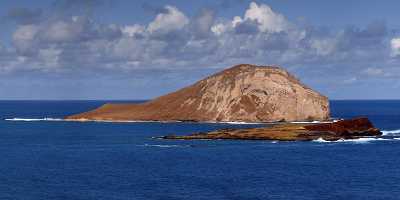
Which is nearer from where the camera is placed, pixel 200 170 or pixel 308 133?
pixel 200 170

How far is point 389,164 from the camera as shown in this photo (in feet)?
422

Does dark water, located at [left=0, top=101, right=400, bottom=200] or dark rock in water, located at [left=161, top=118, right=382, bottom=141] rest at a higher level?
dark rock in water, located at [left=161, top=118, right=382, bottom=141]

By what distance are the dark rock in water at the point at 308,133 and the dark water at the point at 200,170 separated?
9036 millimetres

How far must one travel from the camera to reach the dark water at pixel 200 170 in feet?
312

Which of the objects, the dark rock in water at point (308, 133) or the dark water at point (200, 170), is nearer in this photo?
the dark water at point (200, 170)

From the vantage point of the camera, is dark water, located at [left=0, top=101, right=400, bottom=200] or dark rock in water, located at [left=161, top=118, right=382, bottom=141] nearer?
dark water, located at [left=0, top=101, right=400, bottom=200]

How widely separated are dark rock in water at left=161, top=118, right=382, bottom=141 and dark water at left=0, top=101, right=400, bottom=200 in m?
9.04

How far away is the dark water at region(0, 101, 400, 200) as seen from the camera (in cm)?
9519

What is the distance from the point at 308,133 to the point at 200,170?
2821 inches

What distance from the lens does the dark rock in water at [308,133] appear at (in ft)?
600

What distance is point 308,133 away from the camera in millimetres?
185250

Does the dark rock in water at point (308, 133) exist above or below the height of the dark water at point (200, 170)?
above

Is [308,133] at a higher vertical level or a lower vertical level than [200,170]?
higher

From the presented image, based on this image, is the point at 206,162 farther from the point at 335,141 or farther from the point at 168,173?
the point at 335,141
